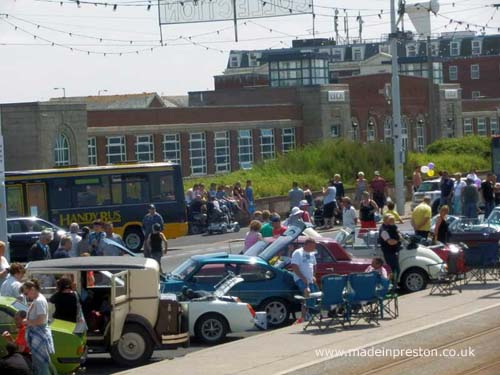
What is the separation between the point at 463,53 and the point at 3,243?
342 ft

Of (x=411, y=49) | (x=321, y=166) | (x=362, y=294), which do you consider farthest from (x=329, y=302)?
(x=411, y=49)

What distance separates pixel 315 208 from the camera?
42000 mm

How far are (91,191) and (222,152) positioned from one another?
2920 cm

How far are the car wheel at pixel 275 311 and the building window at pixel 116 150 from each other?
40.3 m

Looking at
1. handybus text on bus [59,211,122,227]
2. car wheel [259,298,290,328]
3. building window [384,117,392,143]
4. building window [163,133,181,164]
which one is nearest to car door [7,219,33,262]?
handybus text on bus [59,211,122,227]

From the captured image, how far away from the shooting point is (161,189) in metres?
38.2

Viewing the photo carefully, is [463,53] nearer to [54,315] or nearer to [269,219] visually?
[269,219]

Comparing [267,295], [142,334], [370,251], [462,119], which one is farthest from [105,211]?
[462,119]

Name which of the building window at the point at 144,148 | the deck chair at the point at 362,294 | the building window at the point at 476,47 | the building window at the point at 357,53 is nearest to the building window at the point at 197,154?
the building window at the point at 144,148

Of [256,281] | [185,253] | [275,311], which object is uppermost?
[256,281]

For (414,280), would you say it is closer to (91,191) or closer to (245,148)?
(91,191)

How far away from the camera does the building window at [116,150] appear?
196 feet

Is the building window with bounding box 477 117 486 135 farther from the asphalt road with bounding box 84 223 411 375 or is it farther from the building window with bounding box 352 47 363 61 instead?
the asphalt road with bounding box 84 223 411 375

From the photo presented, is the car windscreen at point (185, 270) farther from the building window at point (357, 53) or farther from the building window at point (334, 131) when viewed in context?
the building window at point (357, 53)
